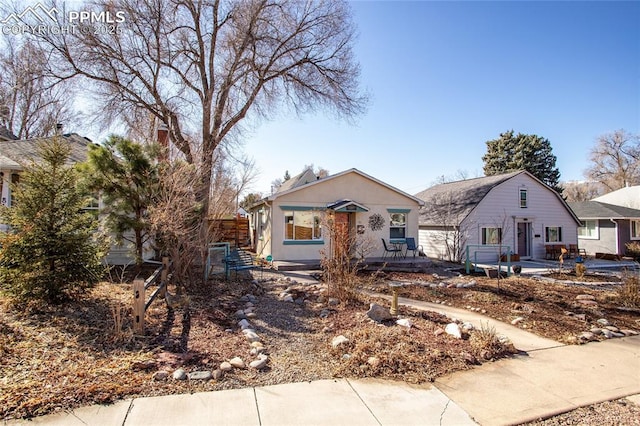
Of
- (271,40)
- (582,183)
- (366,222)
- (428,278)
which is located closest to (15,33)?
(271,40)

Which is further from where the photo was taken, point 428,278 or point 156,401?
point 428,278

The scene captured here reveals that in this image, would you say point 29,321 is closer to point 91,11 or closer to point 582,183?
point 91,11

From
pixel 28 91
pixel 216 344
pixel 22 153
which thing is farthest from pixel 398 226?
pixel 28 91

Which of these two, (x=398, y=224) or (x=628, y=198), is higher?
(x=628, y=198)

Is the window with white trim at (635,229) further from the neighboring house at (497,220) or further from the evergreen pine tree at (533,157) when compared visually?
the evergreen pine tree at (533,157)

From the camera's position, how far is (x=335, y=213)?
14625 mm

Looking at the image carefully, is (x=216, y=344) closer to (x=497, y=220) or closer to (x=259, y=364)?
(x=259, y=364)

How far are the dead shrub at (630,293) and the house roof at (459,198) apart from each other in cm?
936

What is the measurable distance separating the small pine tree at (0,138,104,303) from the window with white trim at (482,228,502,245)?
17.9m

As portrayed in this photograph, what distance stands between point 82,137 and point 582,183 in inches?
2396

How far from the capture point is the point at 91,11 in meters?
12.6

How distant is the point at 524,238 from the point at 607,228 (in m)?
6.95

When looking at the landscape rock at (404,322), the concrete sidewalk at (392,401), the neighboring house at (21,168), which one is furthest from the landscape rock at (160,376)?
the neighboring house at (21,168)

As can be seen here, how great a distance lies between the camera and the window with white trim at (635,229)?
814 inches
